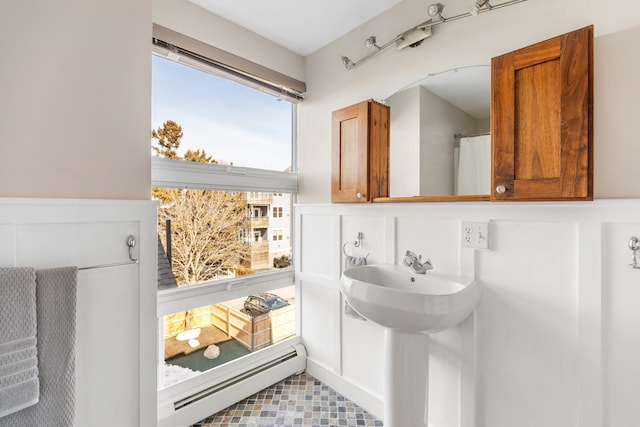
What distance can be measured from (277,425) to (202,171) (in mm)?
1593

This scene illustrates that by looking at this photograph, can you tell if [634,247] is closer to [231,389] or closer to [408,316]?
[408,316]

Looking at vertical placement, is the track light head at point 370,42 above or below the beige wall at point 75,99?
above

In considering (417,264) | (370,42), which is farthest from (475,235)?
(370,42)

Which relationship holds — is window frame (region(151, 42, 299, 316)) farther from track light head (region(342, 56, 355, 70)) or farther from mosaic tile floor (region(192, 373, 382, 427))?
mosaic tile floor (region(192, 373, 382, 427))

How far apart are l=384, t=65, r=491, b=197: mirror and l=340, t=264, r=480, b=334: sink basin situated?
45cm

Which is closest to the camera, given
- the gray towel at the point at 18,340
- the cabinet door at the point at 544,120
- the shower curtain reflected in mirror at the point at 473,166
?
the gray towel at the point at 18,340

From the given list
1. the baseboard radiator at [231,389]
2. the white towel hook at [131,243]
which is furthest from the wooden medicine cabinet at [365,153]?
the baseboard radiator at [231,389]

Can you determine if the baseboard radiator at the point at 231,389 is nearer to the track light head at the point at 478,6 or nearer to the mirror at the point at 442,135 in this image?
the mirror at the point at 442,135

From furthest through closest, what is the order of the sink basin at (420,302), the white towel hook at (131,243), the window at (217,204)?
1. the window at (217,204)
2. the white towel hook at (131,243)
3. the sink basin at (420,302)

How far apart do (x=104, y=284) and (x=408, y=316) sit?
1.26 m

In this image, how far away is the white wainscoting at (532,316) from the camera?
41.1 inches

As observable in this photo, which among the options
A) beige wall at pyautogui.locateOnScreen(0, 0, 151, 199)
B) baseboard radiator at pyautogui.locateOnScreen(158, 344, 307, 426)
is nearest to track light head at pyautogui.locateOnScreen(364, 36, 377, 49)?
beige wall at pyautogui.locateOnScreen(0, 0, 151, 199)

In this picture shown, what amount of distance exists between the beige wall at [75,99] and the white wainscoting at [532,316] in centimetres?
135

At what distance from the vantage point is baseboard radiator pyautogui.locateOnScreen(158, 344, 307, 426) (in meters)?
1.62
